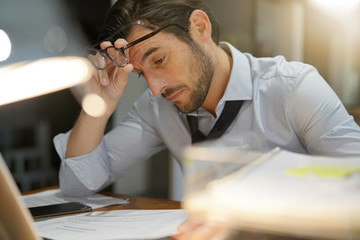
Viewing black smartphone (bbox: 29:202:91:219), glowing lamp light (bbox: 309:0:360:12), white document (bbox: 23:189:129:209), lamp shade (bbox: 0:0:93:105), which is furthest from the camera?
glowing lamp light (bbox: 309:0:360:12)

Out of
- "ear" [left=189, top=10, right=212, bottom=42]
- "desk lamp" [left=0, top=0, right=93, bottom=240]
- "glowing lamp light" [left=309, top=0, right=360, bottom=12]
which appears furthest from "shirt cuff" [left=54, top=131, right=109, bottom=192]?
"glowing lamp light" [left=309, top=0, right=360, bottom=12]

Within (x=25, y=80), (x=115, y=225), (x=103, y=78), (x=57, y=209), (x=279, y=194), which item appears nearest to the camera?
(x=279, y=194)

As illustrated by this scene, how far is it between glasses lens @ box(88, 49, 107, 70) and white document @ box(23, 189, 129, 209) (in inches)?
16.5

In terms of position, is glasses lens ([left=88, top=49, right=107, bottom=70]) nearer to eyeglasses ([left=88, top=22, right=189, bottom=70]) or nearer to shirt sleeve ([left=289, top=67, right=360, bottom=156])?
eyeglasses ([left=88, top=22, right=189, bottom=70])

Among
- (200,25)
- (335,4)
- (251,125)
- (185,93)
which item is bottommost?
(251,125)

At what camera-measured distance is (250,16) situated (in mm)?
2934

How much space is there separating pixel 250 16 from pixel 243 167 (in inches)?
98.5

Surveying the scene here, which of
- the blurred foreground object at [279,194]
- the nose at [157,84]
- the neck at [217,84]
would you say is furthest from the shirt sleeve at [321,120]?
the blurred foreground object at [279,194]

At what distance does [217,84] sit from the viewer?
143 centimetres

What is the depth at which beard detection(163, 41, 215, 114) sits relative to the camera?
1306 millimetres

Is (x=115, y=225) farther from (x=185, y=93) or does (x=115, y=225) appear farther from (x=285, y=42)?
(x=285, y=42)

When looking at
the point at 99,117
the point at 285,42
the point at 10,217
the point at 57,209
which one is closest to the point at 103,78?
the point at 99,117

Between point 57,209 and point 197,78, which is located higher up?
point 197,78

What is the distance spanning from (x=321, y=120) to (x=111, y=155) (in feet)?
2.43
